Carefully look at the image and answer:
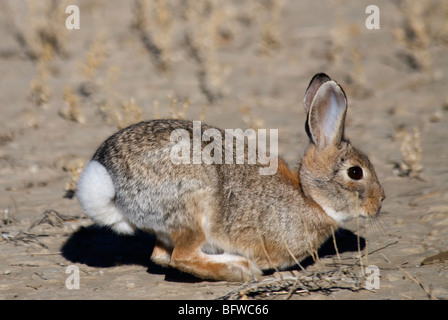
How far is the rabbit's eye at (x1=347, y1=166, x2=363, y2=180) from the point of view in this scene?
4.51 m

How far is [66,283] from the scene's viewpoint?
4184mm

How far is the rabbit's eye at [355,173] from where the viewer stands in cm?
451

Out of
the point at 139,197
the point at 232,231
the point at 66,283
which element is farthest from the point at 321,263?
the point at 66,283

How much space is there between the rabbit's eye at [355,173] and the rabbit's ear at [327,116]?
20 cm

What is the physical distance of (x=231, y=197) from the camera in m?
4.24

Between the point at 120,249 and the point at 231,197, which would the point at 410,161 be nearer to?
the point at 231,197

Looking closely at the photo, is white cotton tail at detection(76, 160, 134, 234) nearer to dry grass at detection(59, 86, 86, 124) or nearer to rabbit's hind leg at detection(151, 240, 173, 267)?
rabbit's hind leg at detection(151, 240, 173, 267)

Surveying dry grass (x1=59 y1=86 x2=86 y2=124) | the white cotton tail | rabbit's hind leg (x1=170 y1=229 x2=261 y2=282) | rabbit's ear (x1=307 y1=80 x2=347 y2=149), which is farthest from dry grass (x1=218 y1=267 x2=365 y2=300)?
dry grass (x1=59 y1=86 x2=86 y2=124)

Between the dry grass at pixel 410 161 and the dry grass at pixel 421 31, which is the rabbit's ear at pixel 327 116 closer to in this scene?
the dry grass at pixel 410 161

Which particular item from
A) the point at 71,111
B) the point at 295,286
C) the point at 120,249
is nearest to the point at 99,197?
the point at 120,249

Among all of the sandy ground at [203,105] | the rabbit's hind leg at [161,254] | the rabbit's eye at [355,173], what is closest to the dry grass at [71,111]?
the sandy ground at [203,105]

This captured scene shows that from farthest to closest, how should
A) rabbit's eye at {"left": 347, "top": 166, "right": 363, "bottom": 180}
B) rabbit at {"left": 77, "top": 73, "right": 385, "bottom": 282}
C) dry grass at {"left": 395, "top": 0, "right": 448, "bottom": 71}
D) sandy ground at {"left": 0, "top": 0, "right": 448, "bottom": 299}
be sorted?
1. dry grass at {"left": 395, "top": 0, "right": 448, "bottom": 71}
2. rabbit's eye at {"left": 347, "top": 166, "right": 363, "bottom": 180}
3. sandy ground at {"left": 0, "top": 0, "right": 448, "bottom": 299}
4. rabbit at {"left": 77, "top": 73, "right": 385, "bottom": 282}

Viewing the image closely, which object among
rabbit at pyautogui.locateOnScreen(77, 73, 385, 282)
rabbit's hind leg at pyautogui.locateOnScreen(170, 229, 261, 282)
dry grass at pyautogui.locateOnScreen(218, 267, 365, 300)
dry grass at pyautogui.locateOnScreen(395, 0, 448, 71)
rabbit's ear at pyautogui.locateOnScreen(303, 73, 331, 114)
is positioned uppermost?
dry grass at pyautogui.locateOnScreen(395, 0, 448, 71)

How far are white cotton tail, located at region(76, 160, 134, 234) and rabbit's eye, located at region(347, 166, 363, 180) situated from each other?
1.48 m
